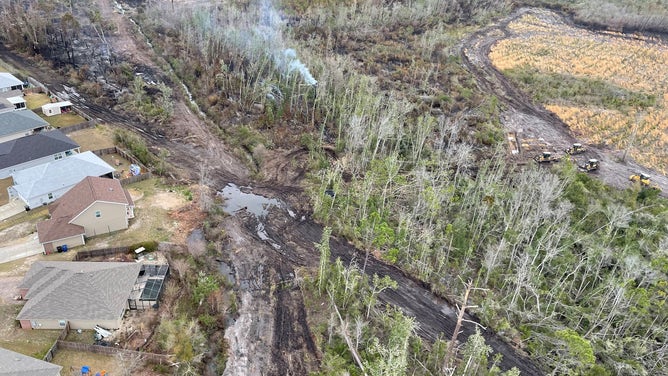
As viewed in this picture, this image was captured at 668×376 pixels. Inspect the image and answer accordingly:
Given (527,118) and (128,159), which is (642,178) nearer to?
(527,118)

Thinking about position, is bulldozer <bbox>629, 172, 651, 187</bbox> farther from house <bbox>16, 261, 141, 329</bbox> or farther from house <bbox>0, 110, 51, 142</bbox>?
house <bbox>0, 110, 51, 142</bbox>

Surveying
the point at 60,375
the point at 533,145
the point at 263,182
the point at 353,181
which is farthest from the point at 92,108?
the point at 533,145

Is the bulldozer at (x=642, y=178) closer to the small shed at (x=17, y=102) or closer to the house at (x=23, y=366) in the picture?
the house at (x=23, y=366)

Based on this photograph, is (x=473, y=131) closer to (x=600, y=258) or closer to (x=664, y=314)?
(x=600, y=258)

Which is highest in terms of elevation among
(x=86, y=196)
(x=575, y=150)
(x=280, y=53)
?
(x=280, y=53)

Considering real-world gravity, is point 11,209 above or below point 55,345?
above

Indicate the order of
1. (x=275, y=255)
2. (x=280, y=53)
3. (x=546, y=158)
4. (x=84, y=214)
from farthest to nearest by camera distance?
1. (x=280, y=53)
2. (x=546, y=158)
3. (x=275, y=255)
4. (x=84, y=214)

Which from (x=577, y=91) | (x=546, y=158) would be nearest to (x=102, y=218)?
(x=546, y=158)
